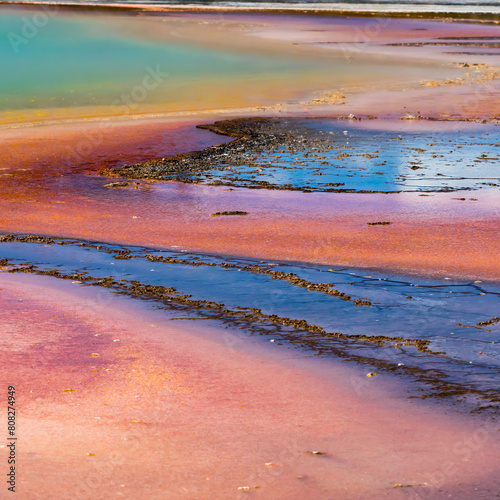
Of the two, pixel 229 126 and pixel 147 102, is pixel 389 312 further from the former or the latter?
pixel 147 102

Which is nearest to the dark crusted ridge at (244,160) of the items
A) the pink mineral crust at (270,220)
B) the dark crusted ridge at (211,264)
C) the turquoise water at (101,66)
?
the pink mineral crust at (270,220)

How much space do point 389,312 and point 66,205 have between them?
555 cm

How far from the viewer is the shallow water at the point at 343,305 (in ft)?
19.8

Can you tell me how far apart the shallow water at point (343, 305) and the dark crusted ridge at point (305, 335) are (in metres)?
0.01

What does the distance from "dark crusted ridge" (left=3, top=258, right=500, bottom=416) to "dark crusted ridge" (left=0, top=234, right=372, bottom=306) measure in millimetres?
729

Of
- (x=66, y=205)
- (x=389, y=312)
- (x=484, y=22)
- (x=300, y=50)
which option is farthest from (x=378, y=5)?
(x=389, y=312)

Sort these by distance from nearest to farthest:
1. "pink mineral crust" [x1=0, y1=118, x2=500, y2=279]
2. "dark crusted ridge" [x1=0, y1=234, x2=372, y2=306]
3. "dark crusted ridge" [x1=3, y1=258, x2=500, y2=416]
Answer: "dark crusted ridge" [x1=3, y1=258, x2=500, y2=416] → "dark crusted ridge" [x1=0, y1=234, x2=372, y2=306] → "pink mineral crust" [x1=0, y1=118, x2=500, y2=279]

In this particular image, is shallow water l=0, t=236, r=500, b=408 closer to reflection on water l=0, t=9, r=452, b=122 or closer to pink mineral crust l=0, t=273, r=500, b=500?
pink mineral crust l=0, t=273, r=500, b=500

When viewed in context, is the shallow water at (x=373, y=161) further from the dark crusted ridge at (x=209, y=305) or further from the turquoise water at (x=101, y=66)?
the turquoise water at (x=101, y=66)

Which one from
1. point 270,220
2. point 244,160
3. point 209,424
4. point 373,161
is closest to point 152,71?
point 244,160

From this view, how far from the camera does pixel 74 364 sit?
19.9 ft

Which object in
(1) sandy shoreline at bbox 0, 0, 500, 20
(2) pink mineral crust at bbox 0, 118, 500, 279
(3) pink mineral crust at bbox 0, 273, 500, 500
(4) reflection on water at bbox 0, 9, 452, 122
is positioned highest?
(1) sandy shoreline at bbox 0, 0, 500, 20

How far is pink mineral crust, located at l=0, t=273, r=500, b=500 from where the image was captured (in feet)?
14.7

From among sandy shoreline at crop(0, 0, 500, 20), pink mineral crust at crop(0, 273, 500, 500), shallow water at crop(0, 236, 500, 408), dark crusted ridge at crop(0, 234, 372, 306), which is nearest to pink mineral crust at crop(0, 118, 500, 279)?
dark crusted ridge at crop(0, 234, 372, 306)
